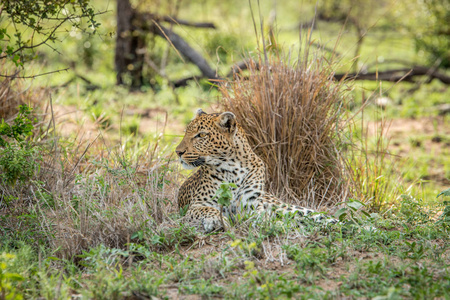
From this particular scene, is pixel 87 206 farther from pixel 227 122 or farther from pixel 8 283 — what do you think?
pixel 227 122

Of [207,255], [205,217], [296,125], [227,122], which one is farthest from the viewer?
[296,125]

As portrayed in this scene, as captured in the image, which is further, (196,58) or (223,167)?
(196,58)

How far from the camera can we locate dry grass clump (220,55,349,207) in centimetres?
552

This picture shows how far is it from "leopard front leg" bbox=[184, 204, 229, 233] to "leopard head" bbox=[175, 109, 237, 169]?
43 cm

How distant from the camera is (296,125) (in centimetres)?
553

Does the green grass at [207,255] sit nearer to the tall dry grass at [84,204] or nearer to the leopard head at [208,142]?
the tall dry grass at [84,204]

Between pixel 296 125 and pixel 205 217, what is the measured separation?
5.46 feet

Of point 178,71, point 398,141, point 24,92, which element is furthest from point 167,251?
point 178,71

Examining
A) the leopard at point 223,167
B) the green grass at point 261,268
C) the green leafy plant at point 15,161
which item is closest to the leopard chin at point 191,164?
the leopard at point 223,167

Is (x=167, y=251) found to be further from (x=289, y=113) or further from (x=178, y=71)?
(x=178, y=71)

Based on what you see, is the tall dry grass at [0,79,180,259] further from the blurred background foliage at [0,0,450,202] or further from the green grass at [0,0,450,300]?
the blurred background foliage at [0,0,450,202]

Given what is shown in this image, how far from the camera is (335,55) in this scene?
5891mm

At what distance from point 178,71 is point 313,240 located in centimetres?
1090

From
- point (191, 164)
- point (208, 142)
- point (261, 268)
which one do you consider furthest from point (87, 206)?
point (261, 268)
